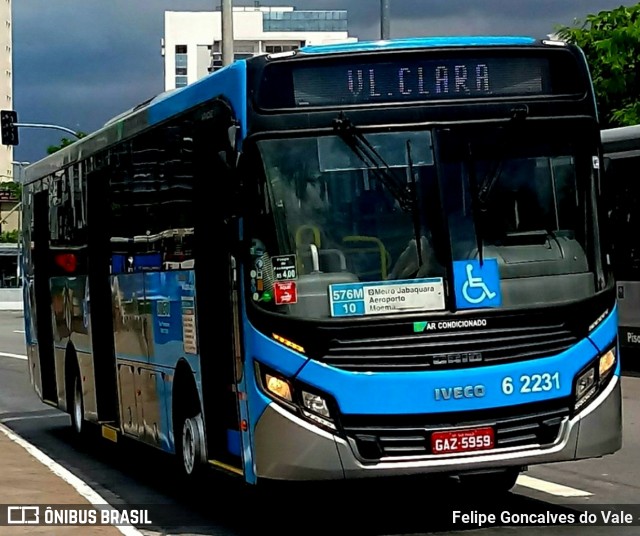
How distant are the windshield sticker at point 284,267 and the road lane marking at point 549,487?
3071mm

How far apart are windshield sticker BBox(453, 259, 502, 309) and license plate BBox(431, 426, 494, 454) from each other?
77 centimetres

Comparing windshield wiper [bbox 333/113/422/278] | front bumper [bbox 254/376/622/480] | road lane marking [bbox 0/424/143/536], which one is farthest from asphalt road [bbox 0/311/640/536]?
windshield wiper [bbox 333/113/422/278]

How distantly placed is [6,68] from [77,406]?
175m

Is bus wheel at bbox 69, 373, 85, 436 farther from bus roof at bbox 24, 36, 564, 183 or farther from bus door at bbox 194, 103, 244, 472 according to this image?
bus door at bbox 194, 103, 244, 472

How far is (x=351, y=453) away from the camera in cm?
853

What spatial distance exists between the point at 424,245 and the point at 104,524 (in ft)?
10.4

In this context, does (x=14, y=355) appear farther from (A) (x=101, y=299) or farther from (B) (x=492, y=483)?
(B) (x=492, y=483)

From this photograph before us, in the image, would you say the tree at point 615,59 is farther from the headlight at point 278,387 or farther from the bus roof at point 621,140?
the headlight at point 278,387

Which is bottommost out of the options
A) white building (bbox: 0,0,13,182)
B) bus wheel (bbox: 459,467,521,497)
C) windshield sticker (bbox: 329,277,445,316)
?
bus wheel (bbox: 459,467,521,497)

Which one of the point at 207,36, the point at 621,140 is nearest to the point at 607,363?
the point at 621,140

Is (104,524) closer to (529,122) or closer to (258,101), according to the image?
(258,101)

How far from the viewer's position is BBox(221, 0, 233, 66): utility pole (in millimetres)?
23938

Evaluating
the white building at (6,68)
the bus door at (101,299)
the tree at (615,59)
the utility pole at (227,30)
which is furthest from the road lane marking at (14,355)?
the white building at (6,68)

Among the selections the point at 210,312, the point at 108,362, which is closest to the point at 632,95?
the point at 108,362
